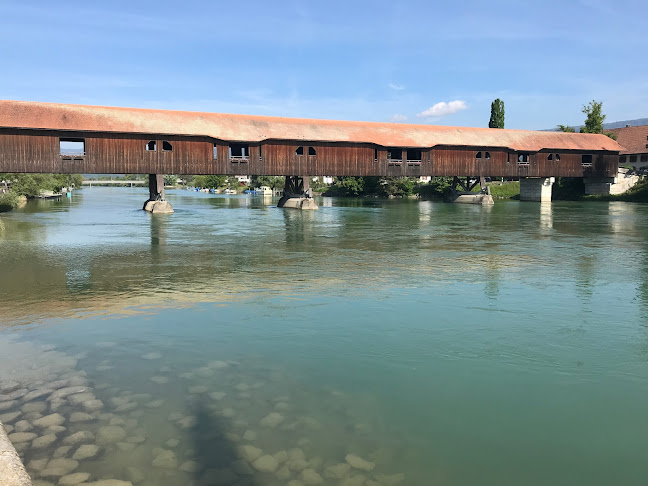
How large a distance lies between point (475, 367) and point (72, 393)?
16.5 ft

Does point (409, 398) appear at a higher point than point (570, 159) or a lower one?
lower

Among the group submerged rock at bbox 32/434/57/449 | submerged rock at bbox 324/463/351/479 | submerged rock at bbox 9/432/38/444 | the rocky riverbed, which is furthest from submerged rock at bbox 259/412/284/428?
submerged rock at bbox 9/432/38/444

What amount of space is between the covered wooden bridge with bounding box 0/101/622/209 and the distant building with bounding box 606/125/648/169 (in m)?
13.1

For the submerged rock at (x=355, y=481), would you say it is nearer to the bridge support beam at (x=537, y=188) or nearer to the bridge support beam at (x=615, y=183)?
the bridge support beam at (x=537, y=188)

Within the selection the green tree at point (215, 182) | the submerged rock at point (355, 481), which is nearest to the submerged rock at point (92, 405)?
the submerged rock at point (355, 481)

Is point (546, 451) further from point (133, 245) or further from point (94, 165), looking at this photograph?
point (94, 165)

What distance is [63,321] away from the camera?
942cm

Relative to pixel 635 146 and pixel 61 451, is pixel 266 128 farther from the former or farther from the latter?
pixel 635 146

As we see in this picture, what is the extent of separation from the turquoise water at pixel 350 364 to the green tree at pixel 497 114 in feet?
176

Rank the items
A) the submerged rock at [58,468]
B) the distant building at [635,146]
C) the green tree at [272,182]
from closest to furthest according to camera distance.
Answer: the submerged rock at [58,468], the distant building at [635,146], the green tree at [272,182]

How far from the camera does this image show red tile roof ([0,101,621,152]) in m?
34.6

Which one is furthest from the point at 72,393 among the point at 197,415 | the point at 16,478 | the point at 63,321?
the point at 63,321

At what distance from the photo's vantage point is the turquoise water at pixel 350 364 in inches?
196

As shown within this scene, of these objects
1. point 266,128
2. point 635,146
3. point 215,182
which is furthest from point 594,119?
point 215,182
